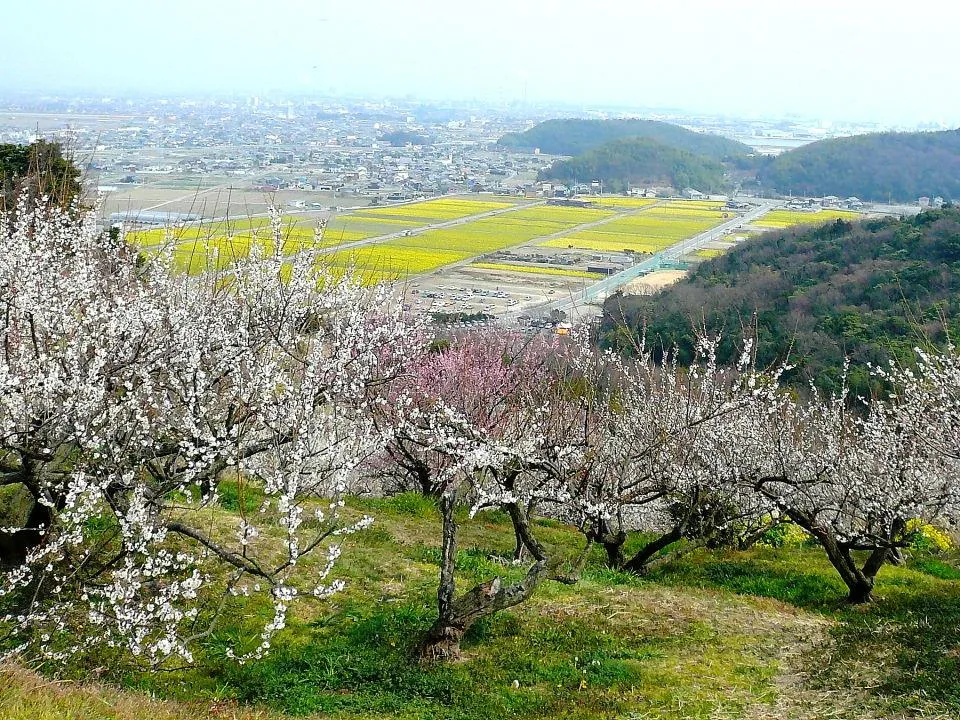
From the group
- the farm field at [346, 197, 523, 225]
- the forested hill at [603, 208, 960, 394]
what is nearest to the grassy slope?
the forested hill at [603, 208, 960, 394]

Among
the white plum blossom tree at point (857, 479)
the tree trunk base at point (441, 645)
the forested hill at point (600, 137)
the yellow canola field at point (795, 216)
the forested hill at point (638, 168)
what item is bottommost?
the tree trunk base at point (441, 645)

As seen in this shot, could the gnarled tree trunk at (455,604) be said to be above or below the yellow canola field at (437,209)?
below

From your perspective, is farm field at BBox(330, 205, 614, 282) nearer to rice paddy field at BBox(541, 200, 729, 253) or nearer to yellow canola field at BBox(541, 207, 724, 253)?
rice paddy field at BBox(541, 200, 729, 253)

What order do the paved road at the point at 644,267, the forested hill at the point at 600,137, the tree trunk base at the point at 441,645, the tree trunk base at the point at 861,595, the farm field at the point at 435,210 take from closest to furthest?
the tree trunk base at the point at 441,645 < the tree trunk base at the point at 861,595 < the paved road at the point at 644,267 < the farm field at the point at 435,210 < the forested hill at the point at 600,137

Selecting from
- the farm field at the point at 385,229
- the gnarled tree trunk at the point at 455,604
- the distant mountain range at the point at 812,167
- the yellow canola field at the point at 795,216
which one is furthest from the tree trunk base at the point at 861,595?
the distant mountain range at the point at 812,167

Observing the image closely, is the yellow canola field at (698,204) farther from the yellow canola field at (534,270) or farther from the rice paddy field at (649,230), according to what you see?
the yellow canola field at (534,270)

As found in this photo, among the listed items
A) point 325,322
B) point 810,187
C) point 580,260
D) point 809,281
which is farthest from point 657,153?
point 325,322
